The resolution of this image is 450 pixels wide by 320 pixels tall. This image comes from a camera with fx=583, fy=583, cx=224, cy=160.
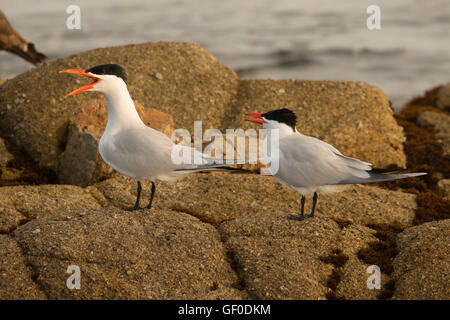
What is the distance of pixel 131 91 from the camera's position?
11.7 meters

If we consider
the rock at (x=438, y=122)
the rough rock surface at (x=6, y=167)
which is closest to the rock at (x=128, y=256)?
the rough rock surface at (x=6, y=167)

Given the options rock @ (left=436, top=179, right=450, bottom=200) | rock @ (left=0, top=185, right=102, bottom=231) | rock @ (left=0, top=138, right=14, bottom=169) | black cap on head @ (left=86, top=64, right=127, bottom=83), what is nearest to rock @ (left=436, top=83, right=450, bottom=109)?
rock @ (left=436, top=179, right=450, bottom=200)

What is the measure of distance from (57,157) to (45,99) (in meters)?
1.45

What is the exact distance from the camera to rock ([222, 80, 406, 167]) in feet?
37.9

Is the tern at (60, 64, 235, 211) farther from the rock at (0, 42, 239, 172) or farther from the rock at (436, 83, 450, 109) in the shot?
the rock at (436, 83, 450, 109)

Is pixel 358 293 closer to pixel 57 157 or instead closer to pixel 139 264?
pixel 139 264

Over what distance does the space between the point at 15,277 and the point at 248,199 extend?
154 inches

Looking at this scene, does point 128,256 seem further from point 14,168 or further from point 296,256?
point 14,168

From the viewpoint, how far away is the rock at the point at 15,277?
557 centimetres

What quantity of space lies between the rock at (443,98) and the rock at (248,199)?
7453mm

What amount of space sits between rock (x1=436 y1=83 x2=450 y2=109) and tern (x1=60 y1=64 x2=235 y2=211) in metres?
11.3

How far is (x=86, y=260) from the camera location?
5.97 m

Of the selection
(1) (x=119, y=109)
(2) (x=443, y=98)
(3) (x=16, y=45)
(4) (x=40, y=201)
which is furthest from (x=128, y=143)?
(2) (x=443, y=98)

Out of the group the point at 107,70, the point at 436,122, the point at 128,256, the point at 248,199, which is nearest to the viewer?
the point at 128,256
